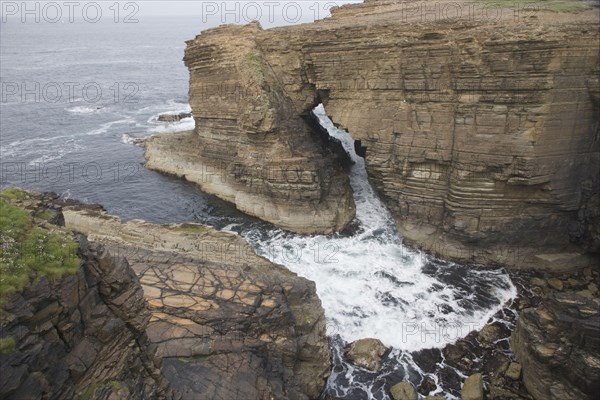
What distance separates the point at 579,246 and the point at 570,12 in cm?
1390

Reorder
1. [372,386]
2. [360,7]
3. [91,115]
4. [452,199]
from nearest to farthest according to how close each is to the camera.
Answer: [372,386], [452,199], [360,7], [91,115]

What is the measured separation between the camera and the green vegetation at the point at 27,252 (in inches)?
381

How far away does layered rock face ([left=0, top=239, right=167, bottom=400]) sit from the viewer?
30.1ft

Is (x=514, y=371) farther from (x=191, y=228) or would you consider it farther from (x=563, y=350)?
(x=191, y=228)

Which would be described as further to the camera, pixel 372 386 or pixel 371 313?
pixel 371 313

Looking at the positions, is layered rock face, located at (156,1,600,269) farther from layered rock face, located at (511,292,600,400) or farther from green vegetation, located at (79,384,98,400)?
green vegetation, located at (79,384,98,400)

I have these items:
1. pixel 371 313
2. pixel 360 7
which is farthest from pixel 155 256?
pixel 360 7

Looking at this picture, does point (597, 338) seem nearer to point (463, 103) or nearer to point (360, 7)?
point (463, 103)

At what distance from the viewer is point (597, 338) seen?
17.8 m

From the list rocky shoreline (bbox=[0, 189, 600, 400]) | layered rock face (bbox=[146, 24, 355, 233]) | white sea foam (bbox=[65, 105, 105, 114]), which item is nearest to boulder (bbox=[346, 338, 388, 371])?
rocky shoreline (bbox=[0, 189, 600, 400])

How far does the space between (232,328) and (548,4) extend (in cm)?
2724

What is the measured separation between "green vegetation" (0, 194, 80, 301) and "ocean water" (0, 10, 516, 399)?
1322cm

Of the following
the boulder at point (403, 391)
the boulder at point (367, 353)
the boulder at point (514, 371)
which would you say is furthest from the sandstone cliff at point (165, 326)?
the boulder at point (514, 371)

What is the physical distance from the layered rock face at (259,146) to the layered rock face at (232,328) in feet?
30.7
